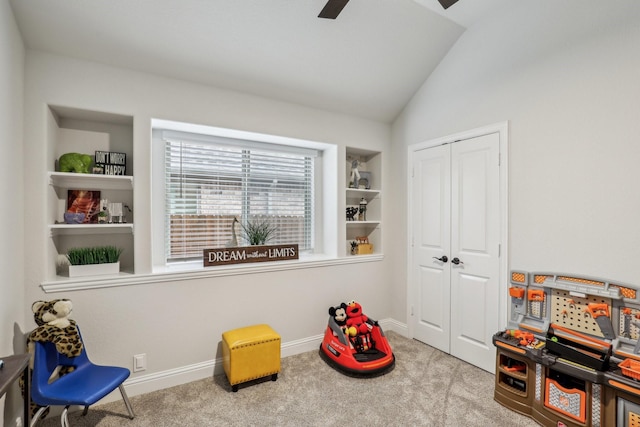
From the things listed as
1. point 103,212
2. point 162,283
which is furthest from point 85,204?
point 162,283

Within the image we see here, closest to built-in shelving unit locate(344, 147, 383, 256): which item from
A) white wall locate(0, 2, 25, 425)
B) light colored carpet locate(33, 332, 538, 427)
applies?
light colored carpet locate(33, 332, 538, 427)

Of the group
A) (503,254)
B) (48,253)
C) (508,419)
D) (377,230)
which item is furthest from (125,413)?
(503,254)

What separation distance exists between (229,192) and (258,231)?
19.5 inches

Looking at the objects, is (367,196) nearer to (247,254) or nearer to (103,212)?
(247,254)

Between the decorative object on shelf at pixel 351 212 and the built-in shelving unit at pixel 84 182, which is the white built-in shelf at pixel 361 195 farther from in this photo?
the built-in shelving unit at pixel 84 182

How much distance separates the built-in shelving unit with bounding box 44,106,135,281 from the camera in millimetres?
2137

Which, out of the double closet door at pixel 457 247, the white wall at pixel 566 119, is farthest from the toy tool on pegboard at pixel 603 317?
the double closet door at pixel 457 247

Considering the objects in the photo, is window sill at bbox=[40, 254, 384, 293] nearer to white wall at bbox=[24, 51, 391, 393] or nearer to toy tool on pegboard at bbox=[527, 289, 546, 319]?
white wall at bbox=[24, 51, 391, 393]

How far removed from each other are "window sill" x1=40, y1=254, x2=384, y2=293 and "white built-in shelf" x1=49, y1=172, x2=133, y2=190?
2.38 ft

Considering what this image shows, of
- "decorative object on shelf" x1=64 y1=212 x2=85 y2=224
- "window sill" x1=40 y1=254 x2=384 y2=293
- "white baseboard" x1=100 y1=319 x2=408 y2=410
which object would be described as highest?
"decorative object on shelf" x1=64 y1=212 x2=85 y2=224

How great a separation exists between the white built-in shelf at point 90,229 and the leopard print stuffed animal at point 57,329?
51cm

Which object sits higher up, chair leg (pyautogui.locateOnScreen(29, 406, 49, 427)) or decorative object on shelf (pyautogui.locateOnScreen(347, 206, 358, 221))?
decorative object on shelf (pyautogui.locateOnScreen(347, 206, 358, 221))

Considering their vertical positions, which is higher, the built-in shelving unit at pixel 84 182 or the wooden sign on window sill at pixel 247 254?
the built-in shelving unit at pixel 84 182

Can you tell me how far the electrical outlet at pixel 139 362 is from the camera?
2.27m
